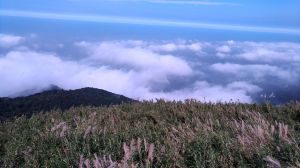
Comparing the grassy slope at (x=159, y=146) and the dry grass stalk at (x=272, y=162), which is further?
the grassy slope at (x=159, y=146)

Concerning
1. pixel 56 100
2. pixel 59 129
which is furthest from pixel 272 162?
pixel 56 100

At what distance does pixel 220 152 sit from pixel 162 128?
236 cm

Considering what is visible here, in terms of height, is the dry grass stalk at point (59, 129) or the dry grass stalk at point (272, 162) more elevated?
the dry grass stalk at point (59, 129)

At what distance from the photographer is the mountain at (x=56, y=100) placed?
71.9 feet

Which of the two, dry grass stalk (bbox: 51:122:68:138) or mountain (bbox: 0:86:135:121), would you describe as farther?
mountain (bbox: 0:86:135:121)

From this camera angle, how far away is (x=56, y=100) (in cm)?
2425

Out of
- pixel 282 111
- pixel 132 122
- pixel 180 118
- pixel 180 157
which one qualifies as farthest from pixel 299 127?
pixel 180 157

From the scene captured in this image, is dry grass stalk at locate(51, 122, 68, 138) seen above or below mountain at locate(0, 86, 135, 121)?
below

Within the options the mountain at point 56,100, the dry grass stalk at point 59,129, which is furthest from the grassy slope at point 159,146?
the mountain at point 56,100

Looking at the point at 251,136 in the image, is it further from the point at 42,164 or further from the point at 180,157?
the point at 42,164

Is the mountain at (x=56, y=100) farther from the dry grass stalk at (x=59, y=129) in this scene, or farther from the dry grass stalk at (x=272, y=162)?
the dry grass stalk at (x=272, y=162)

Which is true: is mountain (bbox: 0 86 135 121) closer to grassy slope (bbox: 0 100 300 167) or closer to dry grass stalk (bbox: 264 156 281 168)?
grassy slope (bbox: 0 100 300 167)

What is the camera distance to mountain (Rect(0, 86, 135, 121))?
2192 centimetres

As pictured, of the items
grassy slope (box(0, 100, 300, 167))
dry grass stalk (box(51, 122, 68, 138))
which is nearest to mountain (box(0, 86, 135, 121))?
grassy slope (box(0, 100, 300, 167))
